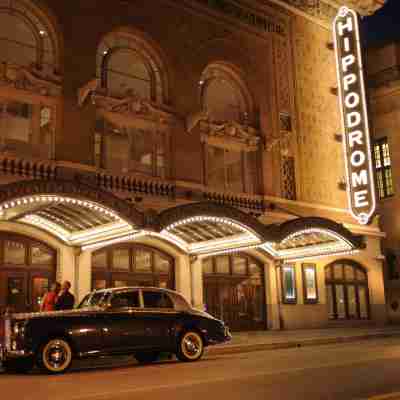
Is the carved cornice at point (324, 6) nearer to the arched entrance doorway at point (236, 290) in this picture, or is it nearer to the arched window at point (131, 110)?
the arched window at point (131, 110)

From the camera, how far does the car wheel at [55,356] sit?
12.2m

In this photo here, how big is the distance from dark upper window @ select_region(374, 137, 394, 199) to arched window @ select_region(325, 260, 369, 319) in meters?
6.38

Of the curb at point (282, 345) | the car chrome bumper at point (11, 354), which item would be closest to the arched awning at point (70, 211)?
the curb at point (282, 345)

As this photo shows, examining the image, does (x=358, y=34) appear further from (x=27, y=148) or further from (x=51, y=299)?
(x=51, y=299)

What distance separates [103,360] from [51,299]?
2031mm

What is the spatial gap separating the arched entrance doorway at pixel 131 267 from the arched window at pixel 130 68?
5669 mm

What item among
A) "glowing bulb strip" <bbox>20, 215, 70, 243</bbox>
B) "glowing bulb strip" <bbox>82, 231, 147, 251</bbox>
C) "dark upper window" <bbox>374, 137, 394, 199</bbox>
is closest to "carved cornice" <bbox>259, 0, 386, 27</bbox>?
"dark upper window" <bbox>374, 137, 394, 199</bbox>

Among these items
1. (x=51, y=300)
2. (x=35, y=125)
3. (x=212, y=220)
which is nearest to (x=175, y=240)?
(x=212, y=220)

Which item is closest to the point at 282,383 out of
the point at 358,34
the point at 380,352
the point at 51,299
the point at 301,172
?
the point at 380,352

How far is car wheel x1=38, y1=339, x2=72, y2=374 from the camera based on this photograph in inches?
481

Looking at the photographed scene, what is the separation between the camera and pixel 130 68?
2327 centimetres

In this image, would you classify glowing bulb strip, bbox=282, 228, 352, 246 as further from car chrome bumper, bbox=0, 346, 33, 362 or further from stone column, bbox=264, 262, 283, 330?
car chrome bumper, bbox=0, 346, 33, 362

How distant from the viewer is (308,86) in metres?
28.9

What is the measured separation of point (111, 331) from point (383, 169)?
24.8 m
